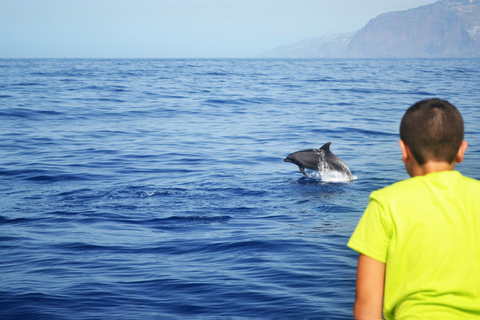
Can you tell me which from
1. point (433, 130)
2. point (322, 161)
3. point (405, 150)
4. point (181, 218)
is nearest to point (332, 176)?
point (322, 161)

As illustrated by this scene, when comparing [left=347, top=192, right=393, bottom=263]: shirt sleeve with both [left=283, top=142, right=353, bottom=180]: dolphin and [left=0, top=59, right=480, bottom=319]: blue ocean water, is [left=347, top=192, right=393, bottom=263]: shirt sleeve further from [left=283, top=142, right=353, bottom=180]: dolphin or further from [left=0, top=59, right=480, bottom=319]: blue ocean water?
[left=283, top=142, right=353, bottom=180]: dolphin

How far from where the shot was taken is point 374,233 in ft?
7.74

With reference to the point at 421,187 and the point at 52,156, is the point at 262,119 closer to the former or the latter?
the point at 52,156

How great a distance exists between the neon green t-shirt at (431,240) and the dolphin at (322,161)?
10.4 metres

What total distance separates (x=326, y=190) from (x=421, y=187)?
9535 mm

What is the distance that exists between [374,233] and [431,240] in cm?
25

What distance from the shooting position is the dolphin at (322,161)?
1277 centimetres

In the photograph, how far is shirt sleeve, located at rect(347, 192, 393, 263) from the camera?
2.35 m

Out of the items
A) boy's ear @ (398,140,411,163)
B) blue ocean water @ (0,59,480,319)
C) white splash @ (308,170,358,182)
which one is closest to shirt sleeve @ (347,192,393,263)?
boy's ear @ (398,140,411,163)

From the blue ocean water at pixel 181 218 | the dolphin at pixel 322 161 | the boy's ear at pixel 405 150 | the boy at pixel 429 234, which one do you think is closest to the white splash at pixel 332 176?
the dolphin at pixel 322 161

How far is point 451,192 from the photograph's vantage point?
2.35m

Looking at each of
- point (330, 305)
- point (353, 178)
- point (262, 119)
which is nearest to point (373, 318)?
point (330, 305)

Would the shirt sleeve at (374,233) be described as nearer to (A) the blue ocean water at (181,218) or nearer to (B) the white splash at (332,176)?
(A) the blue ocean water at (181,218)

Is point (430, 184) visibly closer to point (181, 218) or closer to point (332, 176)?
point (181, 218)
